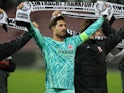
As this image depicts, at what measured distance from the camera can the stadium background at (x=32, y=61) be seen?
15.6 ft

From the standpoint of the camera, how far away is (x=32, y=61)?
19.2 ft

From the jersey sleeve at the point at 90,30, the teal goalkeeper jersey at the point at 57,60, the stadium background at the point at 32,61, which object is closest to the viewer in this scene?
the teal goalkeeper jersey at the point at 57,60

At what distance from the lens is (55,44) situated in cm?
369

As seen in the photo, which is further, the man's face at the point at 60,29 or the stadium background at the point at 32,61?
the stadium background at the point at 32,61

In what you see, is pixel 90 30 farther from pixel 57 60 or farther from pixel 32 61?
pixel 32 61

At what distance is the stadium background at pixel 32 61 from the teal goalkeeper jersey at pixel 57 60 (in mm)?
956

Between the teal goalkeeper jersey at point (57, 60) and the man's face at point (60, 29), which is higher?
the man's face at point (60, 29)

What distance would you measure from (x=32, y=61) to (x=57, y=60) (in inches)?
86.9

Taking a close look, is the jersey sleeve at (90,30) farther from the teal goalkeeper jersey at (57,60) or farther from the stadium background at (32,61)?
the stadium background at (32,61)

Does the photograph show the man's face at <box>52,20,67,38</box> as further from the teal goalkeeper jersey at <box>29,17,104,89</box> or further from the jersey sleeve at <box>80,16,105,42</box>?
the jersey sleeve at <box>80,16,105,42</box>

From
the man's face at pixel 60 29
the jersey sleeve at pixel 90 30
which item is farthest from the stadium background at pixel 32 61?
the man's face at pixel 60 29

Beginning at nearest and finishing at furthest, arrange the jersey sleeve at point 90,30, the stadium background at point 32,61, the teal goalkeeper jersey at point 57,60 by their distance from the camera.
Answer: the teal goalkeeper jersey at point 57,60
the jersey sleeve at point 90,30
the stadium background at point 32,61

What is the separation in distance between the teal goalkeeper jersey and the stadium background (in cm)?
96

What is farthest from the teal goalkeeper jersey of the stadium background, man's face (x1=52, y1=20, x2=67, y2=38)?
the stadium background
